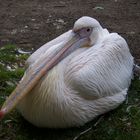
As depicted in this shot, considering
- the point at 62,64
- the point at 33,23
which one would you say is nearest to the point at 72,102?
the point at 62,64

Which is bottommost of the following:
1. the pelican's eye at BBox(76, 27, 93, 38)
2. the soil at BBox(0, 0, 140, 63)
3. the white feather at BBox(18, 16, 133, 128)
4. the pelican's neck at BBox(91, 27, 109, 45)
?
the soil at BBox(0, 0, 140, 63)

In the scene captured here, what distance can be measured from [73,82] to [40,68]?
302 mm

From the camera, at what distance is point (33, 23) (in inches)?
262

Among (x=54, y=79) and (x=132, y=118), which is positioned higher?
(x=54, y=79)

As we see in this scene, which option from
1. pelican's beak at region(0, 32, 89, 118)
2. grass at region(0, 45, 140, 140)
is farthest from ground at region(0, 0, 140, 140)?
pelican's beak at region(0, 32, 89, 118)

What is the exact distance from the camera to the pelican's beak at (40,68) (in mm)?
3681

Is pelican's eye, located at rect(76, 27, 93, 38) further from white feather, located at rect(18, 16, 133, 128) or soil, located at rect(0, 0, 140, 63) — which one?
soil, located at rect(0, 0, 140, 63)

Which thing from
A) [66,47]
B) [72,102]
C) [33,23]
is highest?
[66,47]

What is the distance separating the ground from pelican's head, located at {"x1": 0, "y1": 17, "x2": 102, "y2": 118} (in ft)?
1.40

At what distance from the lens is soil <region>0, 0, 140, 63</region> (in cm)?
607

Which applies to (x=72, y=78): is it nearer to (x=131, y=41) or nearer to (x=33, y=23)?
(x=131, y=41)

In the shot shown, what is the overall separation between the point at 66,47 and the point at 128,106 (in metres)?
0.81

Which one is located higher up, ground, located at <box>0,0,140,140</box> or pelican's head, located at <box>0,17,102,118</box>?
pelican's head, located at <box>0,17,102,118</box>

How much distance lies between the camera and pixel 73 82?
3803mm
